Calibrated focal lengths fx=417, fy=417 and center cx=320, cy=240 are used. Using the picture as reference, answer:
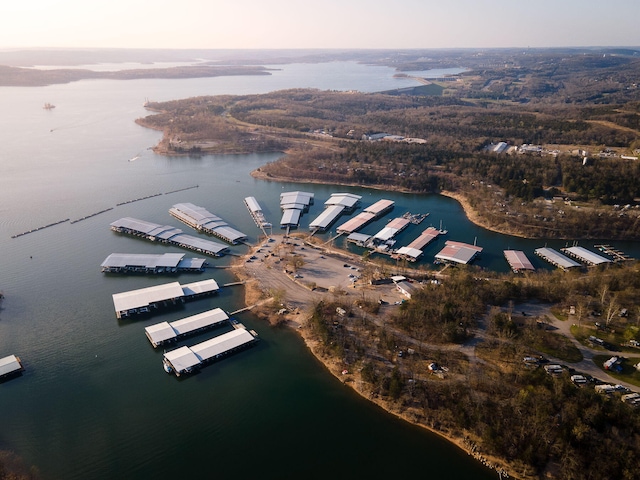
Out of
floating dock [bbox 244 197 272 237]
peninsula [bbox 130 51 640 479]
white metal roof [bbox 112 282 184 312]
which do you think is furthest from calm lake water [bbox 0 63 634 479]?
peninsula [bbox 130 51 640 479]

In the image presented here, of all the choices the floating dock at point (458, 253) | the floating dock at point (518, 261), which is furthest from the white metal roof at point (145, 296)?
the floating dock at point (518, 261)

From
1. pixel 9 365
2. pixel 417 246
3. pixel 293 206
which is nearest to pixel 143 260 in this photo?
pixel 9 365

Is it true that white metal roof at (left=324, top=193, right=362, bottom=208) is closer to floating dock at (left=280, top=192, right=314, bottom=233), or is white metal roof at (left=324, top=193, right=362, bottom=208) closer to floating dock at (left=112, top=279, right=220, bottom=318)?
floating dock at (left=280, top=192, right=314, bottom=233)

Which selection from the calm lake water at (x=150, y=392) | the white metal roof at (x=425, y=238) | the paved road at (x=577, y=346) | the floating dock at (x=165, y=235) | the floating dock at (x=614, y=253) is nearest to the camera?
the calm lake water at (x=150, y=392)

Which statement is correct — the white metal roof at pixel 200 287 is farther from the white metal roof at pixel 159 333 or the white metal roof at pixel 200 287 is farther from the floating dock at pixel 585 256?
the floating dock at pixel 585 256

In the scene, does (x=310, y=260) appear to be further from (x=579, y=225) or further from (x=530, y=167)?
(x=530, y=167)

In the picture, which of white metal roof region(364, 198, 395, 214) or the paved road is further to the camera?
white metal roof region(364, 198, 395, 214)

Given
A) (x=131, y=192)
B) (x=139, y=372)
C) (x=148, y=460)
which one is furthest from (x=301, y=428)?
(x=131, y=192)
